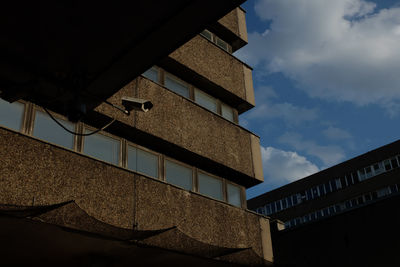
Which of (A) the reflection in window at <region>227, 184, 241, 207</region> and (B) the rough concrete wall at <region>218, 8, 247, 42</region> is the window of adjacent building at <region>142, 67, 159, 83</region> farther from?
(B) the rough concrete wall at <region>218, 8, 247, 42</region>

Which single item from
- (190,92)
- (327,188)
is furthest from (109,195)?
(327,188)

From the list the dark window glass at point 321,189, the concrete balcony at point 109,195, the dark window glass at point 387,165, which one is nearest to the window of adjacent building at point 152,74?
the concrete balcony at point 109,195

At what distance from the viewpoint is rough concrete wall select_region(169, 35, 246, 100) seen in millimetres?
13742

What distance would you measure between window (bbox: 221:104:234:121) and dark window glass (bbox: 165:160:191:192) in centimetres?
283

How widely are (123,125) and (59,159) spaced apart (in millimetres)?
2191

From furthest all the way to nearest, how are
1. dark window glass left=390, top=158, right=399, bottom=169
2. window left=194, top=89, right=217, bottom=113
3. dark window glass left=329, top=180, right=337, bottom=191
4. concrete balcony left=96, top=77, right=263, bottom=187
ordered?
dark window glass left=329, top=180, right=337, bottom=191 < dark window glass left=390, top=158, right=399, bottom=169 < window left=194, top=89, right=217, bottom=113 < concrete balcony left=96, top=77, right=263, bottom=187

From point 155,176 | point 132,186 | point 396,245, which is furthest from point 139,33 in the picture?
point 396,245

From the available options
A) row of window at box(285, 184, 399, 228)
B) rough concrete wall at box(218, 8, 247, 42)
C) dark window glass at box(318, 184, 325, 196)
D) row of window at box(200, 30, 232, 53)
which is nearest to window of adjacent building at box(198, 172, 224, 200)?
row of window at box(200, 30, 232, 53)

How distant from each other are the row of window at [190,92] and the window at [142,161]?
7.05 feet

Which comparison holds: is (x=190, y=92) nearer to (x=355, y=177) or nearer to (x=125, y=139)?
(x=125, y=139)

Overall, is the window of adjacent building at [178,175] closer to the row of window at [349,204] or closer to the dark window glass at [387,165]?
the row of window at [349,204]

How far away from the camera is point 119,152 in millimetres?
10883

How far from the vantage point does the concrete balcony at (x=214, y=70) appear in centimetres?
1357

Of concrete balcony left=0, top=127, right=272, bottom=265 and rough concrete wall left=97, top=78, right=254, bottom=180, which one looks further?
rough concrete wall left=97, top=78, right=254, bottom=180
